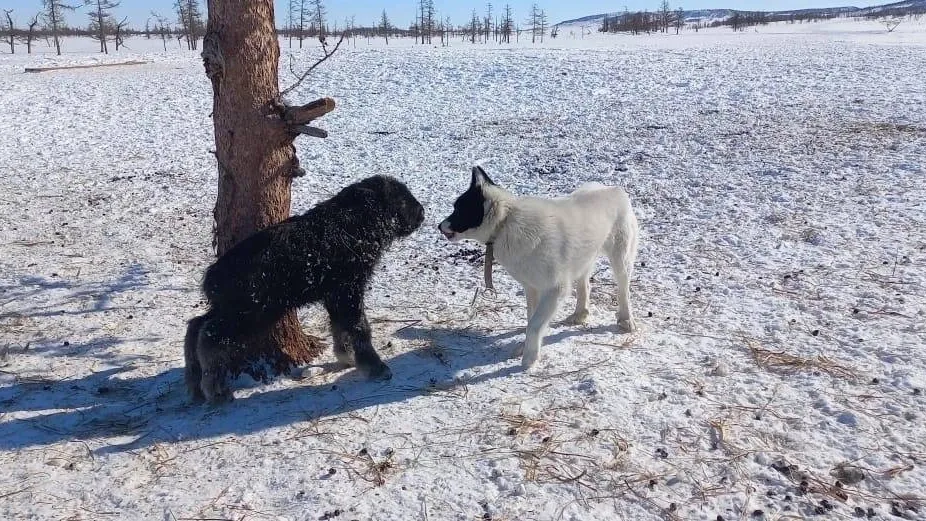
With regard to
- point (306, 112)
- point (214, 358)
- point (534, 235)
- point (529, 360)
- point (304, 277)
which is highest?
point (306, 112)

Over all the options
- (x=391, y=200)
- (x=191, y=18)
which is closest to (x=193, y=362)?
(x=391, y=200)

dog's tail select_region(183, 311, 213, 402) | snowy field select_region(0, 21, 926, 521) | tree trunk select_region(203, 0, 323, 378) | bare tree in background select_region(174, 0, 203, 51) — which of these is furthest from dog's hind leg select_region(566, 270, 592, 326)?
bare tree in background select_region(174, 0, 203, 51)

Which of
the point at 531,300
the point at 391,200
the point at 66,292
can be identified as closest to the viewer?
the point at 391,200

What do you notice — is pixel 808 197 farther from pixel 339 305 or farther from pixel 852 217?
pixel 339 305

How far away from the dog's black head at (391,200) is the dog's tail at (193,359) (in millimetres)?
1407

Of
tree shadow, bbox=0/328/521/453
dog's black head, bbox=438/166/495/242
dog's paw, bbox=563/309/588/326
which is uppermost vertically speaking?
dog's black head, bbox=438/166/495/242

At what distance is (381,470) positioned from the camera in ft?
12.7

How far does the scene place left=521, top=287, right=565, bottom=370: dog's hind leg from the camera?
200 inches

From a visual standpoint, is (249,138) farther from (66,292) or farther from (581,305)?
(66,292)

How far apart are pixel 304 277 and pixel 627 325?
9.44 feet

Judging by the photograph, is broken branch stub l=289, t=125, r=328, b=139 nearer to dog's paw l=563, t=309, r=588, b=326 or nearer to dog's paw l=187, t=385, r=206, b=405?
dog's paw l=187, t=385, r=206, b=405

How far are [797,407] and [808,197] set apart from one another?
6065 millimetres

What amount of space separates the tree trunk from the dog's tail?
27 centimetres

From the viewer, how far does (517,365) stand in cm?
523
